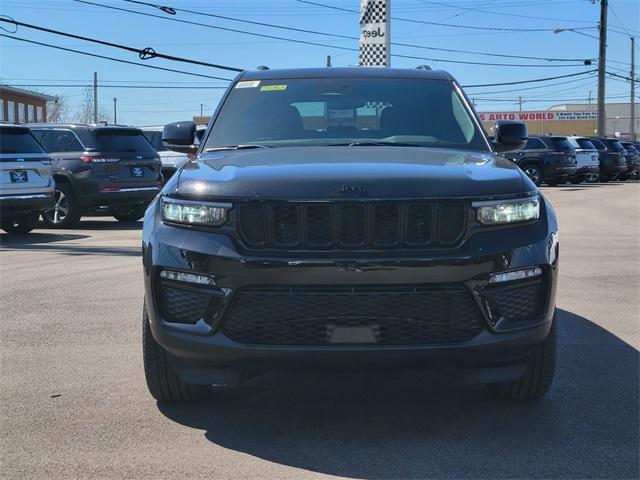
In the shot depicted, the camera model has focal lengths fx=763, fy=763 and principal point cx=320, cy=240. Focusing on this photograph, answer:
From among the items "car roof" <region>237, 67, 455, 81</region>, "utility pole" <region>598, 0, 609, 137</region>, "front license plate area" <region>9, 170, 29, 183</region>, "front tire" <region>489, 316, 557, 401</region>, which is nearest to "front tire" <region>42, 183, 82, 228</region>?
"front license plate area" <region>9, 170, 29, 183</region>

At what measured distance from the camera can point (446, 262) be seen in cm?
337

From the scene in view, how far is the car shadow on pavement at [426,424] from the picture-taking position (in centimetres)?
344

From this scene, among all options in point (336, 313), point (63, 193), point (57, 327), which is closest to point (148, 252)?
point (336, 313)

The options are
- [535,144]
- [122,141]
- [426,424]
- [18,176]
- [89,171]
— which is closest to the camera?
[426,424]

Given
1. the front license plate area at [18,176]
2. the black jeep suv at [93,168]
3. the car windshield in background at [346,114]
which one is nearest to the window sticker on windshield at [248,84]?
the car windshield in background at [346,114]

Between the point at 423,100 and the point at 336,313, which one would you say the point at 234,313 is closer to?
the point at 336,313

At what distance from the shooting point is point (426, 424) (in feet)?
12.9

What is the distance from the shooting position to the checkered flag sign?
2283cm

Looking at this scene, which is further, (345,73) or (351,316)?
(345,73)

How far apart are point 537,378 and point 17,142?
10.4m

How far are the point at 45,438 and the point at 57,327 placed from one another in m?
2.48

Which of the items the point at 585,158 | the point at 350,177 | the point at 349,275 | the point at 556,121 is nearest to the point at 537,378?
the point at 349,275

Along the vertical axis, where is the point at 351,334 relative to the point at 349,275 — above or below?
Answer: below

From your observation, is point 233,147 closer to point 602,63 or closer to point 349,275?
point 349,275
